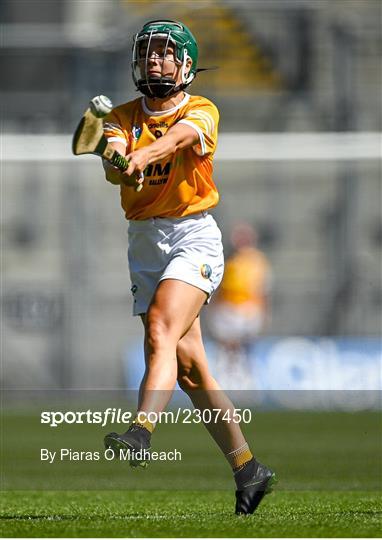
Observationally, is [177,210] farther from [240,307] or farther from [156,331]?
[240,307]

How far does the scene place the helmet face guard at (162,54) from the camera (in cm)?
617

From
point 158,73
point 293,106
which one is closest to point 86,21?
point 293,106

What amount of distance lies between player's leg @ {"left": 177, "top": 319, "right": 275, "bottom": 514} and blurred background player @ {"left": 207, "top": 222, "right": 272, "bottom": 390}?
35.4 feet

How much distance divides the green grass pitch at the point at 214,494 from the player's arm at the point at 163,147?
147cm

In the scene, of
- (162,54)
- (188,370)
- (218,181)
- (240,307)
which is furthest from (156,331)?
(218,181)

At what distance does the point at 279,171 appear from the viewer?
1886 cm

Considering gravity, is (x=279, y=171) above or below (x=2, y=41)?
below

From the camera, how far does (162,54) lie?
20.3 ft

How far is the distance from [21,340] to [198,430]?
5128 mm

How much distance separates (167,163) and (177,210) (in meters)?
0.21

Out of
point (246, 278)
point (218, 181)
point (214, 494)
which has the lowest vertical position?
point (246, 278)

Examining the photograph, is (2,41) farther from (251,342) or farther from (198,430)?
(198,430)

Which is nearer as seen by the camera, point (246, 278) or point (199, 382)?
point (199, 382)

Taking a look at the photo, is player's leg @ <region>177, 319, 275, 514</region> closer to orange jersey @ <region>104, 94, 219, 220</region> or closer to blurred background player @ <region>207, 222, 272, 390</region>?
orange jersey @ <region>104, 94, 219, 220</region>
